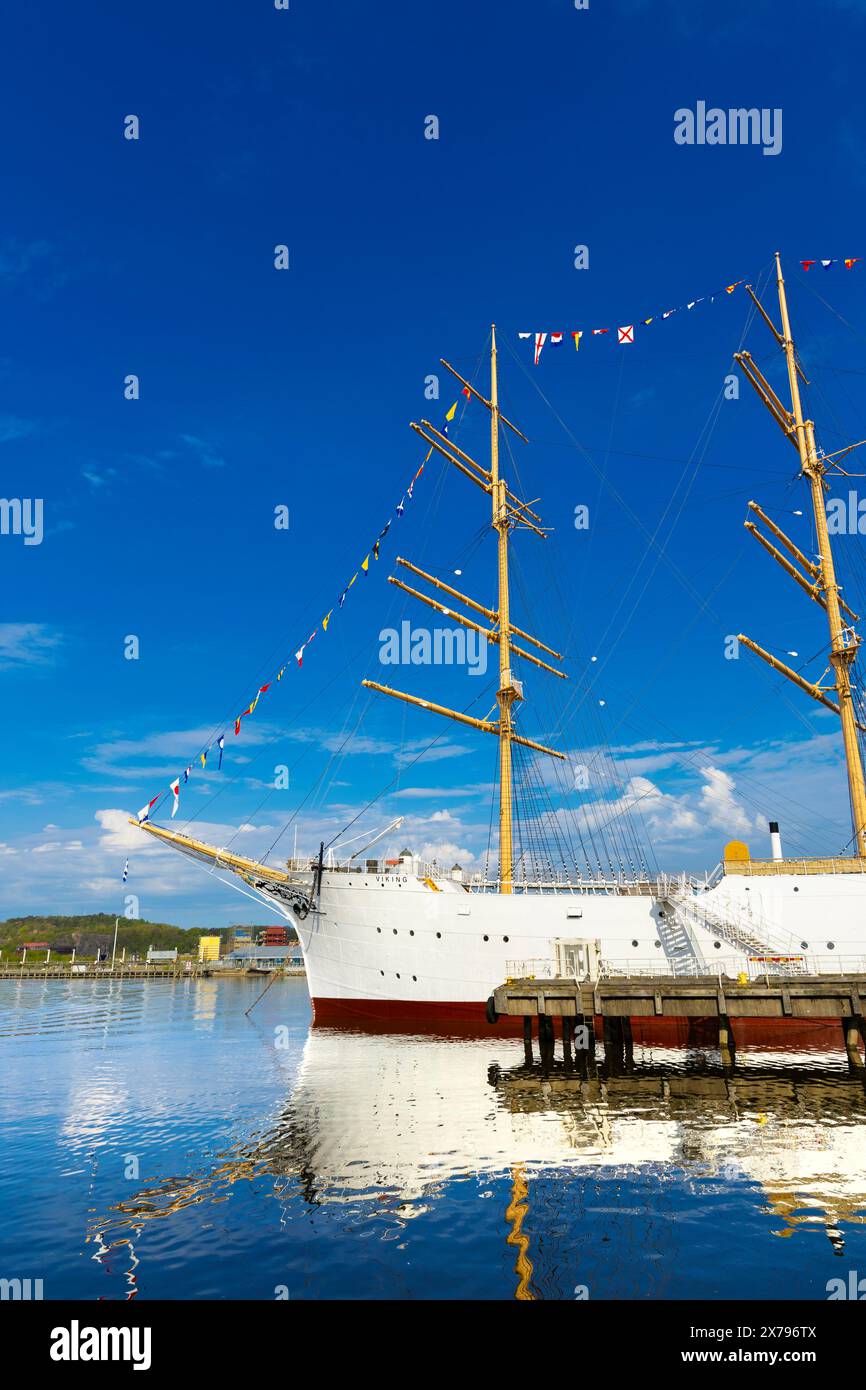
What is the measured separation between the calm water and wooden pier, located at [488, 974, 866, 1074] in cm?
138

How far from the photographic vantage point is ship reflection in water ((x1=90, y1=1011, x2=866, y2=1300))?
948 cm

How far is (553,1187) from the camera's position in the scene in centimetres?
1248

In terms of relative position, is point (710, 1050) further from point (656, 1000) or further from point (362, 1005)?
point (362, 1005)

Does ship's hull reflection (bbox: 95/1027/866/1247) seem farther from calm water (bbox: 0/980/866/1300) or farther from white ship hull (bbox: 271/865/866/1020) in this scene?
white ship hull (bbox: 271/865/866/1020)

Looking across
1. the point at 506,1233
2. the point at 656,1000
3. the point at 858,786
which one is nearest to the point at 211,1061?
the point at 656,1000

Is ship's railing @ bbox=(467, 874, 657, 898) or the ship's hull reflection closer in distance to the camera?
the ship's hull reflection

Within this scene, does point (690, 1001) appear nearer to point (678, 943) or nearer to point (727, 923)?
point (727, 923)

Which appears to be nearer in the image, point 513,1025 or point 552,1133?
point 552,1133

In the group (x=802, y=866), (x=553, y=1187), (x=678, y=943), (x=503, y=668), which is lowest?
(x=553, y=1187)

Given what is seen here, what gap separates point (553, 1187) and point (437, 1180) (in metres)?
2.04

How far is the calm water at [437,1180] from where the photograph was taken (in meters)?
9.57

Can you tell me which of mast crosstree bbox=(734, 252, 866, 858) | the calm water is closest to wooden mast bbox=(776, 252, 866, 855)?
mast crosstree bbox=(734, 252, 866, 858)

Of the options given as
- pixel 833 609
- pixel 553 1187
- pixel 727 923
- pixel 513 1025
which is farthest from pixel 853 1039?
pixel 833 609

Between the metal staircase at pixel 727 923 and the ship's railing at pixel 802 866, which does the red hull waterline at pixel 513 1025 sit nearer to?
the metal staircase at pixel 727 923
